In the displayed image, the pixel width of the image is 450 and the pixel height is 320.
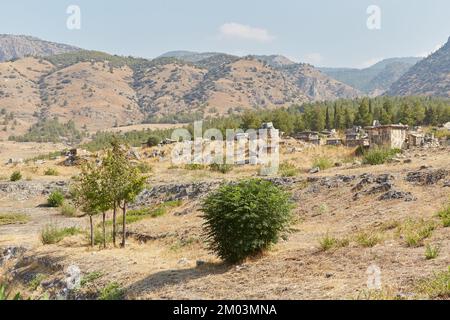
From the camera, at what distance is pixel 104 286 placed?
555 inches

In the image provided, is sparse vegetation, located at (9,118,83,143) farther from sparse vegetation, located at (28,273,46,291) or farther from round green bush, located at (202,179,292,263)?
round green bush, located at (202,179,292,263)

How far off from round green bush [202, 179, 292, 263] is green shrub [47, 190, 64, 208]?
2710cm

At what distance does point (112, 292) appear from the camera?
43.0ft

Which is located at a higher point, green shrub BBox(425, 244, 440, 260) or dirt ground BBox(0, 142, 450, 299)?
green shrub BBox(425, 244, 440, 260)

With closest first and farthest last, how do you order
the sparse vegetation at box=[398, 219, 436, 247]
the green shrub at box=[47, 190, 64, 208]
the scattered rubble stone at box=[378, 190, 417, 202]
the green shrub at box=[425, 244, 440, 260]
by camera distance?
the green shrub at box=[425, 244, 440, 260] → the sparse vegetation at box=[398, 219, 436, 247] → the scattered rubble stone at box=[378, 190, 417, 202] → the green shrub at box=[47, 190, 64, 208]

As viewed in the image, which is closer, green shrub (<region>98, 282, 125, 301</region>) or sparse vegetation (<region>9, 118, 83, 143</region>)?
green shrub (<region>98, 282, 125, 301</region>)

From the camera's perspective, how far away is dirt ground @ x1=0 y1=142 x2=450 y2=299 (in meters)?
10.6

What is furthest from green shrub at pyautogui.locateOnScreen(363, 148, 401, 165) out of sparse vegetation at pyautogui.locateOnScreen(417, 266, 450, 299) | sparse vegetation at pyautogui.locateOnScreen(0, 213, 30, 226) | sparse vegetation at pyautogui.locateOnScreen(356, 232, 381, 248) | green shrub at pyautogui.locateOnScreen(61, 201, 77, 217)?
sparse vegetation at pyautogui.locateOnScreen(0, 213, 30, 226)

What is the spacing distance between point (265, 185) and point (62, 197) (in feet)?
92.5

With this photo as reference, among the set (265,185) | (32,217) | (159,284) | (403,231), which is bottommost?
(32,217)

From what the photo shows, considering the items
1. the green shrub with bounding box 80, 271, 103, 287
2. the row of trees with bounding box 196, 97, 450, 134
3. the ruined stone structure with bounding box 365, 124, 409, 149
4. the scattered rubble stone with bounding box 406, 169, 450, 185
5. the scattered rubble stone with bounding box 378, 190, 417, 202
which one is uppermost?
the row of trees with bounding box 196, 97, 450, 134

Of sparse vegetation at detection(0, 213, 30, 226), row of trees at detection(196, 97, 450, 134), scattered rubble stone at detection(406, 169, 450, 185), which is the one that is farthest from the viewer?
row of trees at detection(196, 97, 450, 134)

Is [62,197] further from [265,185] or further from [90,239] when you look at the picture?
[265,185]
